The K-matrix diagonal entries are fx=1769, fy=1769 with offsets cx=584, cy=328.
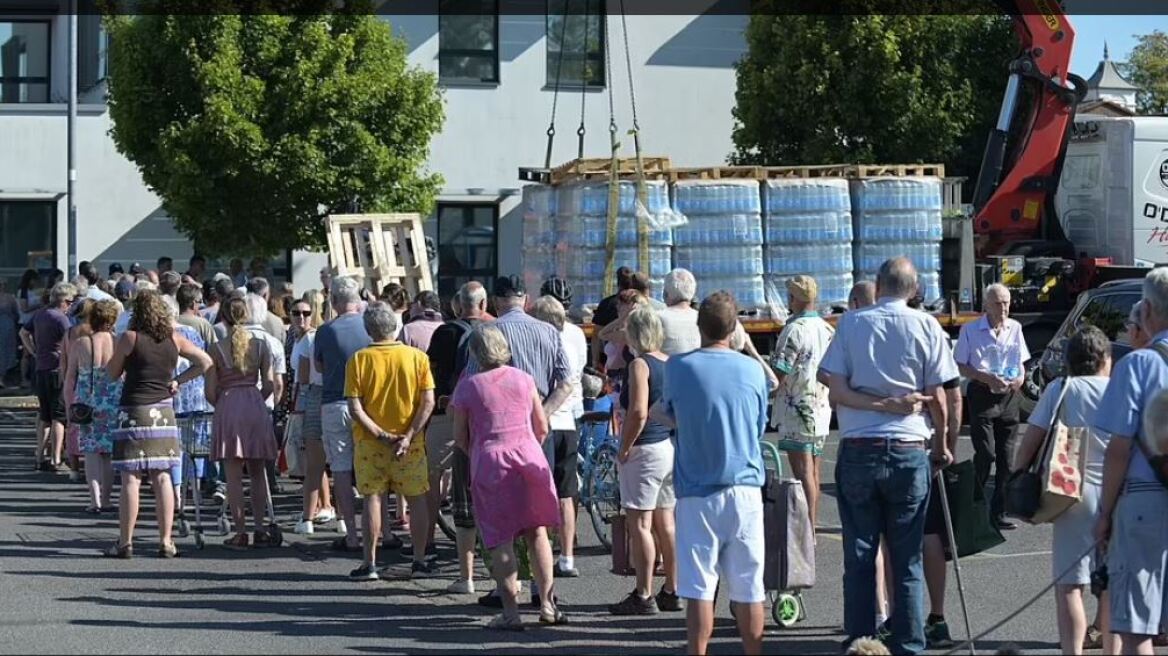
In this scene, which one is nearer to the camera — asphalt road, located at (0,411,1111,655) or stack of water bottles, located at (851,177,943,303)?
asphalt road, located at (0,411,1111,655)

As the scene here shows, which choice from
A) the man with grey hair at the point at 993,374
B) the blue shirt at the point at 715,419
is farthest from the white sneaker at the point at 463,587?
the man with grey hair at the point at 993,374

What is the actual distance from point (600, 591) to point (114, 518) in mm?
5361

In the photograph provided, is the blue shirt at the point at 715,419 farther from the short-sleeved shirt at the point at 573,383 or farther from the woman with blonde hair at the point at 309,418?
the woman with blonde hair at the point at 309,418

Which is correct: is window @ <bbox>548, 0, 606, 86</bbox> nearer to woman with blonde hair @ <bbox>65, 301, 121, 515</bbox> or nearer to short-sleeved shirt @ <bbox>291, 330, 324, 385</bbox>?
woman with blonde hair @ <bbox>65, 301, 121, 515</bbox>

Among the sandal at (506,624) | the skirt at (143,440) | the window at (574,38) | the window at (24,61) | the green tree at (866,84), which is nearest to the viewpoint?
the sandal at (506,624)

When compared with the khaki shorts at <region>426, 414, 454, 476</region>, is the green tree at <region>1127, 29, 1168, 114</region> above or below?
above

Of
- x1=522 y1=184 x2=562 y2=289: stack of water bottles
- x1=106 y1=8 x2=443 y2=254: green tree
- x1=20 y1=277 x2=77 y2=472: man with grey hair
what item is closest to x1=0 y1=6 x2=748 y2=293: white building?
x1=106 y1=8 x2=443 y2=254: green tree

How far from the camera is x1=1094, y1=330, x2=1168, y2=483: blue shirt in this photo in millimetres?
7383

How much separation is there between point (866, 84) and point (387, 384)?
19823 millimetres

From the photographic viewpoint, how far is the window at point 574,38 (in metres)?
32.0

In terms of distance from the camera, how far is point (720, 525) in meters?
8.11

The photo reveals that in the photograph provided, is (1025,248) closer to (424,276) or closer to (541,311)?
(424,276)

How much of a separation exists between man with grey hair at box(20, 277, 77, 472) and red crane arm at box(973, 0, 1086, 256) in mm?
11151

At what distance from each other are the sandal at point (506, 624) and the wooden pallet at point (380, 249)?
36.0 feet
